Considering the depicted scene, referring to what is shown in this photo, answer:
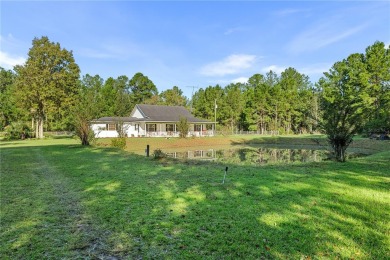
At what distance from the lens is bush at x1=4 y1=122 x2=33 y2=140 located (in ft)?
117

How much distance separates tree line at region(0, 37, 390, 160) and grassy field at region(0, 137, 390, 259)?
6.68 metres

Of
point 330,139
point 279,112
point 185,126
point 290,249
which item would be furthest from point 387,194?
point 279,112

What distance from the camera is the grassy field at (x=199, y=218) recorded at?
3355 mm

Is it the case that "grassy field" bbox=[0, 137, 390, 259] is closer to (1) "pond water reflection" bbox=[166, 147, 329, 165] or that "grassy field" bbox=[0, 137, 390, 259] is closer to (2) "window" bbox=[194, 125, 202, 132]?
(1) "pond water reflection" bbox=[166, 147, 329, 165]

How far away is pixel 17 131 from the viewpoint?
35.9 meters

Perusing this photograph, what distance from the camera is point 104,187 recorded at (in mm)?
6840

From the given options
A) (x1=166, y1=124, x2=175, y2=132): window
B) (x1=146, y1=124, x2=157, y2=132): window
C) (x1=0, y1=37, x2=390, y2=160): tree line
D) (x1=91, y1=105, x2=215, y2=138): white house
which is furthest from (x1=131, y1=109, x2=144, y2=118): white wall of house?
(x1=0, y1=37, x2=390, y2=160): tree line

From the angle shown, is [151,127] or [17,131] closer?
[17,131]

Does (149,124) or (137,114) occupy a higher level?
(137,114)

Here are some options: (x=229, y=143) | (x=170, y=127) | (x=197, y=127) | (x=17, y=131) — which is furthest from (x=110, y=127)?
(x=229, y=143)

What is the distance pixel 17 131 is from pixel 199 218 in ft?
129

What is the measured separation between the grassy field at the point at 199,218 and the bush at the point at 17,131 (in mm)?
33824

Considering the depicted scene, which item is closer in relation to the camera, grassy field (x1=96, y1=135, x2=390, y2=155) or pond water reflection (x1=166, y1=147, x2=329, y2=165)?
pond water reflection (x1=166, y1=147, x2=329, y2=165)

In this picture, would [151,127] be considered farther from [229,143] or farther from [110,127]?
[229,143]
